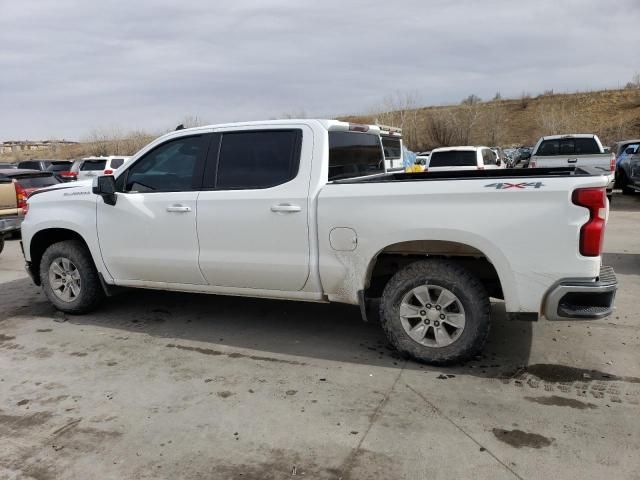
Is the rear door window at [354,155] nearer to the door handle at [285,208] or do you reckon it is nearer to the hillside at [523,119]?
the door handle at [285,208]

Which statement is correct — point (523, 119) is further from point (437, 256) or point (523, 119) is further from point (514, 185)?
point (514, 185)

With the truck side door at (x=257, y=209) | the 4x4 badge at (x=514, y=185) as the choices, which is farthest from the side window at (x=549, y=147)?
the 4x4 badge at (x=514, y=185)

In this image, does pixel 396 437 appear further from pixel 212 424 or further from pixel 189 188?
pixel 189 188

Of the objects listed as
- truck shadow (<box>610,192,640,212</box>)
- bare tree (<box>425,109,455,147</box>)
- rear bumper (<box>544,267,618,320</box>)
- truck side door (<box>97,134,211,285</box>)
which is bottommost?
truck shadow (<box>610,192,640,212</box>)

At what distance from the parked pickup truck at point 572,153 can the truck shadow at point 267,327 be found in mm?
10042

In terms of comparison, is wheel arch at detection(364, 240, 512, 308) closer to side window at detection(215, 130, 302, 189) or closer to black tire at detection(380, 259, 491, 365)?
black tire at detection(380, 259, 491, 365)

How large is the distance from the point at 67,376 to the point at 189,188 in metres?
1.86

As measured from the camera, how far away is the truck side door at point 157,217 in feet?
16.2


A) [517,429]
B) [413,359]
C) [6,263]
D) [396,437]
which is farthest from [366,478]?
[6,263]

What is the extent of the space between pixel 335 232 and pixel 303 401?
1.31 metres

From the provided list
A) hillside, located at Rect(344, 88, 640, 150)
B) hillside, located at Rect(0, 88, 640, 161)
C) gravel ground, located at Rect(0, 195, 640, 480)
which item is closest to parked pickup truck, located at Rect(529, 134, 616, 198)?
gravel ground, located at Rect(0, 195, 640, 480)

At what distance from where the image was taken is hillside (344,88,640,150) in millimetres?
50325

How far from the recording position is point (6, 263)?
9227 mm

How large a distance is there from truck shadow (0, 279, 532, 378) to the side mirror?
1.28 meters
